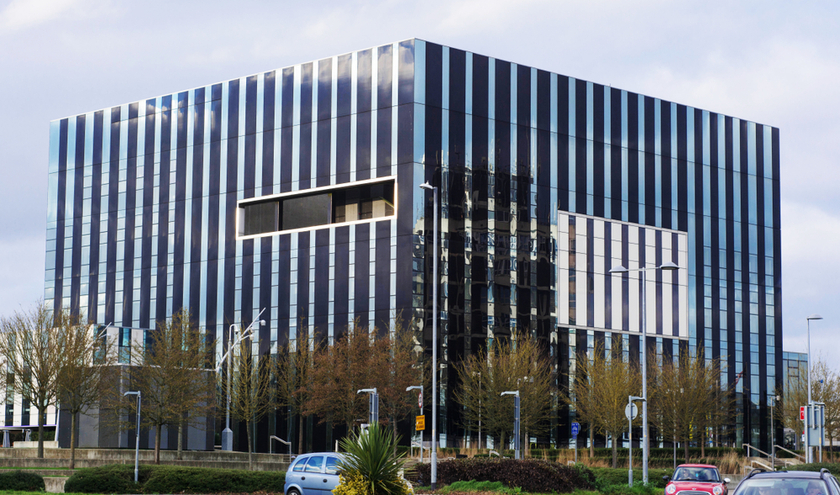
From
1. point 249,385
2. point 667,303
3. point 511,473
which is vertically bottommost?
point 511,473

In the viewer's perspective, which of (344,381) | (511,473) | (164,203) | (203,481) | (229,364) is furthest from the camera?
(164,203)

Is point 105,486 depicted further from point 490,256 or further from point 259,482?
point 490,256

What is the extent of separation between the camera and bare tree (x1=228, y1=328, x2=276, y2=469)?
60.9 m

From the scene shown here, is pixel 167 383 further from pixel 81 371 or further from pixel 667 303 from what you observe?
pixel 667 303

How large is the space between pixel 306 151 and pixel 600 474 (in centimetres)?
3317

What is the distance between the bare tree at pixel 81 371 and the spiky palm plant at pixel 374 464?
1310 inches

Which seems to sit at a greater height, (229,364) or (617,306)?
(617,306)

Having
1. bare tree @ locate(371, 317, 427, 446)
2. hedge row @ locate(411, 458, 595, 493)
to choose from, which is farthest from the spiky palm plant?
bare tree @ locate(371, 317, 427, 446)

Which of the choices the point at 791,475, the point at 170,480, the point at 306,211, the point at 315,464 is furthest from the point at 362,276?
the point at 791,475

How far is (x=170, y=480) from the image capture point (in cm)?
3450

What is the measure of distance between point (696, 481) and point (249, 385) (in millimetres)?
38998

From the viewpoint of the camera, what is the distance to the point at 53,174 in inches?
3371

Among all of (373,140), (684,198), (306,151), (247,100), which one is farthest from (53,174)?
(684,198)

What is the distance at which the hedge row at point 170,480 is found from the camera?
3347cm
